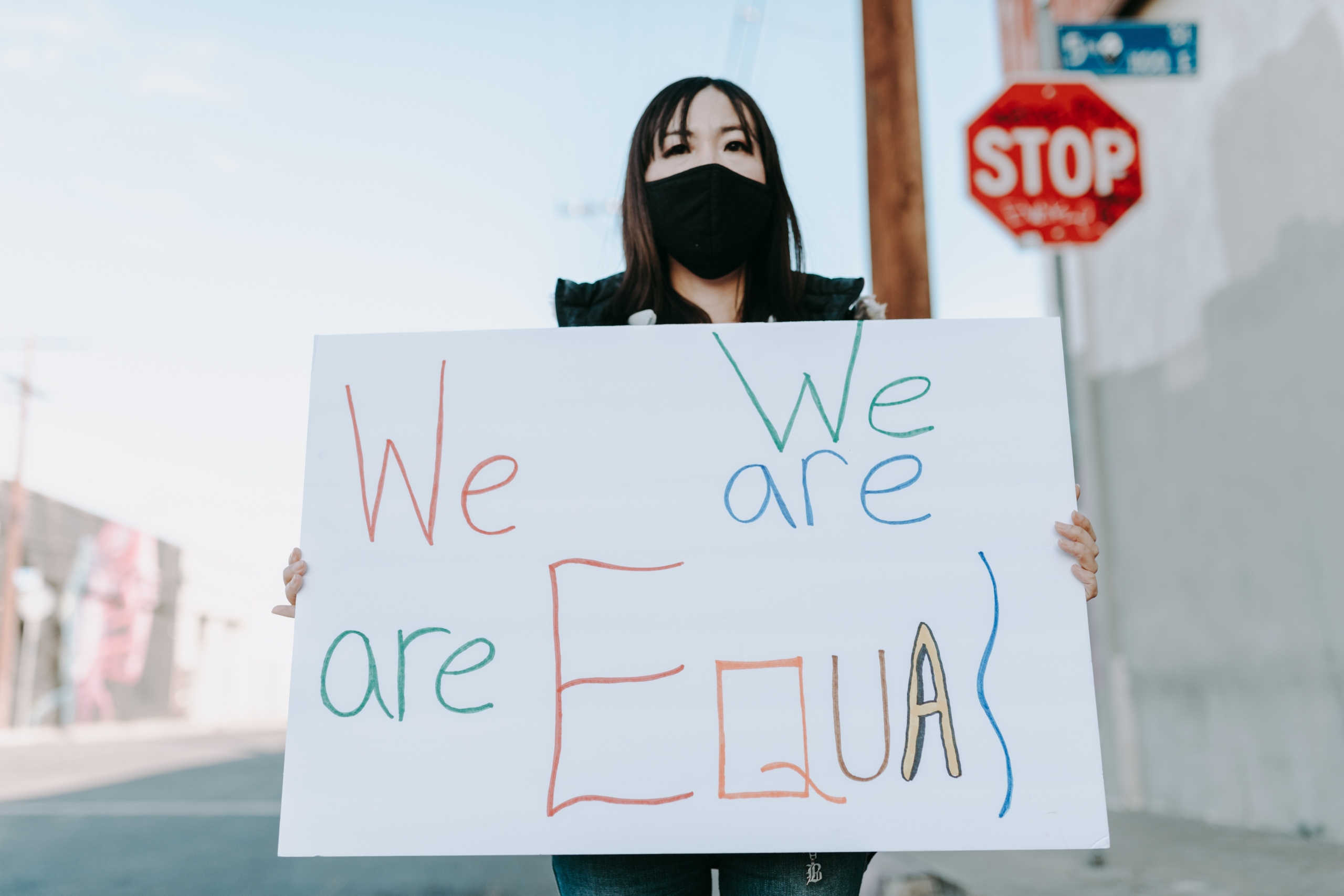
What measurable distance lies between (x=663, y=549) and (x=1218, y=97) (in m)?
5.18

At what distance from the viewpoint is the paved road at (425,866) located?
4.06 m

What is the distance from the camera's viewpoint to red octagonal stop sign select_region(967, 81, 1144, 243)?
14.8ft

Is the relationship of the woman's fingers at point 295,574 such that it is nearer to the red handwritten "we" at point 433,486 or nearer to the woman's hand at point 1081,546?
the red handwritten "we" at point 433,486

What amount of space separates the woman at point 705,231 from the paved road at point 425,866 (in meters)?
2.84

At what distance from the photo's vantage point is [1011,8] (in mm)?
7992

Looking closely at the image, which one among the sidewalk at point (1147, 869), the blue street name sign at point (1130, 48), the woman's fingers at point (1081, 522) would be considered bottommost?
the sidewalk at point (1147, 869)

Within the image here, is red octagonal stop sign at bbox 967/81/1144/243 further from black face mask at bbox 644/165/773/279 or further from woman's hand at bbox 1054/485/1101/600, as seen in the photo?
woman's hand at bbox 1054/485/1101/600

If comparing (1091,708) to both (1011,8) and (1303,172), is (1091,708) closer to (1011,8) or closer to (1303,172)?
(1303,172)

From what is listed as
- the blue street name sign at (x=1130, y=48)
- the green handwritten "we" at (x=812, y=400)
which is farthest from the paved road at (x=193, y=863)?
the blue street name sign at (x=1130, y=48)

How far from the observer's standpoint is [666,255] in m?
2.07

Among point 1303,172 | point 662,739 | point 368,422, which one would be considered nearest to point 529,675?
point 662,739

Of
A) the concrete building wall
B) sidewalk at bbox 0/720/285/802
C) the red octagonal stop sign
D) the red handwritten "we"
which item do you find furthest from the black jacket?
sidewalk at bbox 0/720/285/802

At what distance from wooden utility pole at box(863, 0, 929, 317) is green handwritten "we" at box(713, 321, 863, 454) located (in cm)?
232

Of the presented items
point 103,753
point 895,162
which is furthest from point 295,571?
point 103,753
